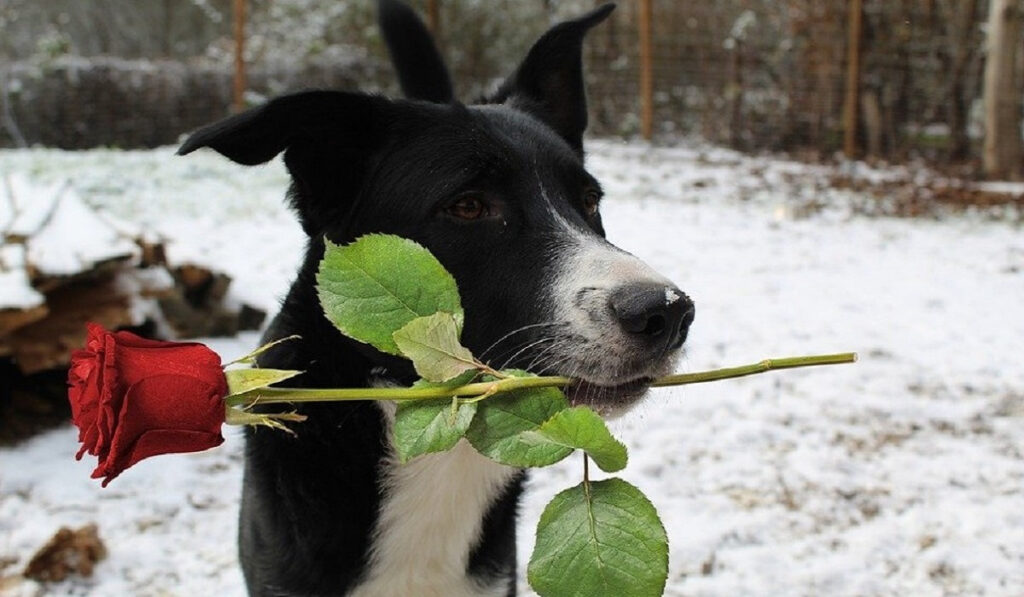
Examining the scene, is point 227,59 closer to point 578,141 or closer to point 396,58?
point 396,58

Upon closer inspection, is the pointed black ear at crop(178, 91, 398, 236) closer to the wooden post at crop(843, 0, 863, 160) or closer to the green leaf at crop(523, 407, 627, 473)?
the green leaf at crop(523, 407, 627, 473)

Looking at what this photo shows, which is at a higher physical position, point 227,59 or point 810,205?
point 227,59

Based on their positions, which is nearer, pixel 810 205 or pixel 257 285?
pixel 257 285

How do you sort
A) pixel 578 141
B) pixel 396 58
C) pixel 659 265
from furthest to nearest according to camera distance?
pixel 659 265, pixel 396 58, pixel 578 141

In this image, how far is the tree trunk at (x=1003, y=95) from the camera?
900 cm

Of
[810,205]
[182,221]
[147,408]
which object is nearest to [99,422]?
[147,408]

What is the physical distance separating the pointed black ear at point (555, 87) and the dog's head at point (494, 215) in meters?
0.17

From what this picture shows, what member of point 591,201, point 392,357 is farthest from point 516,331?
point 591,201

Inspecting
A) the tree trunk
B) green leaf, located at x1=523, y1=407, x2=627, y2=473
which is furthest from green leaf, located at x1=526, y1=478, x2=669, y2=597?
the tree trunk

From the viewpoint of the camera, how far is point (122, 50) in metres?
18.1

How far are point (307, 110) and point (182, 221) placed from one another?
6.11m

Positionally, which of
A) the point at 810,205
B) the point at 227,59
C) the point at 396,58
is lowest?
the point at 810,205

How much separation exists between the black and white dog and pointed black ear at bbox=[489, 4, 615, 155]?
319 millimetres

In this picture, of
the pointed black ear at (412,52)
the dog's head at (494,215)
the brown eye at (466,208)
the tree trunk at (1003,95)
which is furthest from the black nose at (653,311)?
the tree trunk at (1003,95)
